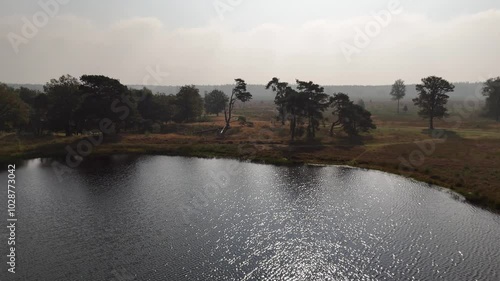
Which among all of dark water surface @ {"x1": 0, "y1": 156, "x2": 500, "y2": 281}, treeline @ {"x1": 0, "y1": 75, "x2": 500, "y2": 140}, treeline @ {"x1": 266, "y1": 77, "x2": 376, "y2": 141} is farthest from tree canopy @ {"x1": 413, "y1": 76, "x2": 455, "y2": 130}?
dark water surface @ {"x1": 0, "y1": 156, "x2": 500, "y2": 281}

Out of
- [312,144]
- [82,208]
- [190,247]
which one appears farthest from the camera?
[312,144]

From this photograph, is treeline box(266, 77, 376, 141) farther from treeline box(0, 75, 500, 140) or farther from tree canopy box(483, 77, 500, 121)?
tree canopy box(483, 77, 500, 121)

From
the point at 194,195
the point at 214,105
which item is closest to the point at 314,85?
the point at 194,195

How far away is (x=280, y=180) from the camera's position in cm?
6706

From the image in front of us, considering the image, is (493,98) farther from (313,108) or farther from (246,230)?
(246,230)

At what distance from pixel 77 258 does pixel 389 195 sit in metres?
48.8

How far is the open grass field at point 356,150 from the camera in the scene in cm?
6700

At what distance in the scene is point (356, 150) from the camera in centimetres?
9475

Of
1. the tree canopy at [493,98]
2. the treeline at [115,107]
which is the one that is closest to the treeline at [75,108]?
the treeline at [115,107]

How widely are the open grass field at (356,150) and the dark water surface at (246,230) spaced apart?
8146mm

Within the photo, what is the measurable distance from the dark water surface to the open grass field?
26.7 ft

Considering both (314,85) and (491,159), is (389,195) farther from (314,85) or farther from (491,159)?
(314,85)

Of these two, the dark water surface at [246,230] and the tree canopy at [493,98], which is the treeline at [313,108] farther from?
the tree canopy at [493,98]

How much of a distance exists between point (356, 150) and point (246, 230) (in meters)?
62.1
